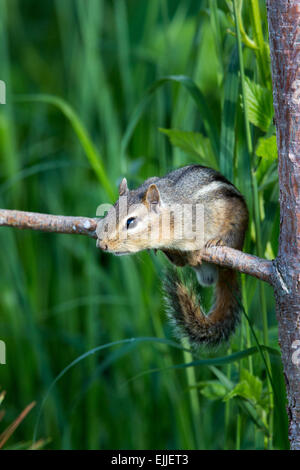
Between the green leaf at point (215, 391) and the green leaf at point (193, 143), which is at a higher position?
the green leaf at point (193, 143)

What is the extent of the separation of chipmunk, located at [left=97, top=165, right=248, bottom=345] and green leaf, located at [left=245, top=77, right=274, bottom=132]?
0.56 feet

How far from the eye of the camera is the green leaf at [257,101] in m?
1.02

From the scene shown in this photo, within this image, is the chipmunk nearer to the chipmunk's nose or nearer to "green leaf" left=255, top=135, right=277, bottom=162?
the chipmunk's nose

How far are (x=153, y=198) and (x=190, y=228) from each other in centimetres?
9

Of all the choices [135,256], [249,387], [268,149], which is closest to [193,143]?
[268,149]

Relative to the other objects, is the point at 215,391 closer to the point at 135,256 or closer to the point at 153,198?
the point at 153,198

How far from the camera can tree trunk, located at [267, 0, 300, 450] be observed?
2.58 feet

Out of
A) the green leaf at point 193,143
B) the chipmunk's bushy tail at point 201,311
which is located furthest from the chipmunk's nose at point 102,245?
the green leaf at point 193,143

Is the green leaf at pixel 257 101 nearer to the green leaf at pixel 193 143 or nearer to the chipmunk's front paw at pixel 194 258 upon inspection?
the green leaf at pixel 193 143

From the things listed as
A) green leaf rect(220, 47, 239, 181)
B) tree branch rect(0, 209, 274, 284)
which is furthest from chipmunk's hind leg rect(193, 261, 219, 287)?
green leaf rect(220, 47, 239, 181)

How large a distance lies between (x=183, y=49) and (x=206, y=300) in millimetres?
1303

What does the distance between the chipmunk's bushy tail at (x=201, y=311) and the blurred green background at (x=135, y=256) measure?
4 centimetres

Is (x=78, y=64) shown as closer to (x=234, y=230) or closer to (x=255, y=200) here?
(x=234, y=230)

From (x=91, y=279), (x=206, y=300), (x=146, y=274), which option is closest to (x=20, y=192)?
(x=91, y=279)
